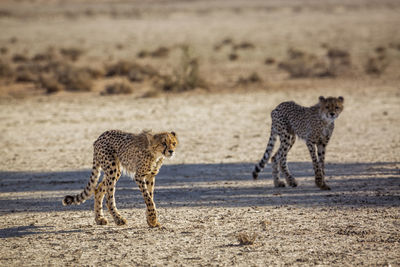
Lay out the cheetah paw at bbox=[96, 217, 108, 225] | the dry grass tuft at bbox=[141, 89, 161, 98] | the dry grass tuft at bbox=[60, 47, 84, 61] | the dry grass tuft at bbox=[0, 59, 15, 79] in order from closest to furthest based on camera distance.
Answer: the cheetah paw at bbox=[96, 217, 108, 225] → the dry grass tuft at bbox=[141, 89, 161, 98] → the dry grass tuft at bbox=[0, 59, 15, 79] → the dry grass tuft at bbox=[60, 47, 84, 61]

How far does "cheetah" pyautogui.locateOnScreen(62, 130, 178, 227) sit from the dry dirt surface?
27 cm

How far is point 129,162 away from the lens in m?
6.89

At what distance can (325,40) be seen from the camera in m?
36.9

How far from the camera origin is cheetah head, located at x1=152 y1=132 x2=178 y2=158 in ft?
21.7

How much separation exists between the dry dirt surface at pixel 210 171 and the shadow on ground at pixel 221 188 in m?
0.03

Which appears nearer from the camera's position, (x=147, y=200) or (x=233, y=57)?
(x=147, y=200)

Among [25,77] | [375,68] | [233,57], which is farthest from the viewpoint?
[233,57]

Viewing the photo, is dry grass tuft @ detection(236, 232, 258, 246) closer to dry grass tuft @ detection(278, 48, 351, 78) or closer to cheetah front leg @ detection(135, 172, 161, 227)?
cheetah front leg @ detection(135, 172, 161, 227)

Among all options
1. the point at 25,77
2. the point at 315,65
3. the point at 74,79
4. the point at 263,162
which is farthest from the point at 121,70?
the point at 263,162

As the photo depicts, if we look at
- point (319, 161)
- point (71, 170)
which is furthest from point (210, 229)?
point (71, 170)

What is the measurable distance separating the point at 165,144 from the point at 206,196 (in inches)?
80.5

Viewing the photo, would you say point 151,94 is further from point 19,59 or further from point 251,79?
point 19,59

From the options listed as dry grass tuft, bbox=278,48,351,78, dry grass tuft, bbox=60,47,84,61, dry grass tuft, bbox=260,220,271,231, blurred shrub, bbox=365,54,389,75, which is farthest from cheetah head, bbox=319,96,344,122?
dry grass tuft, bbox=60,47,84,61

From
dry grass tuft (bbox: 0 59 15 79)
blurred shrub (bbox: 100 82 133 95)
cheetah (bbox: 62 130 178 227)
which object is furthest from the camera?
dry grass tuft (bbox: 0 59 15 79)
